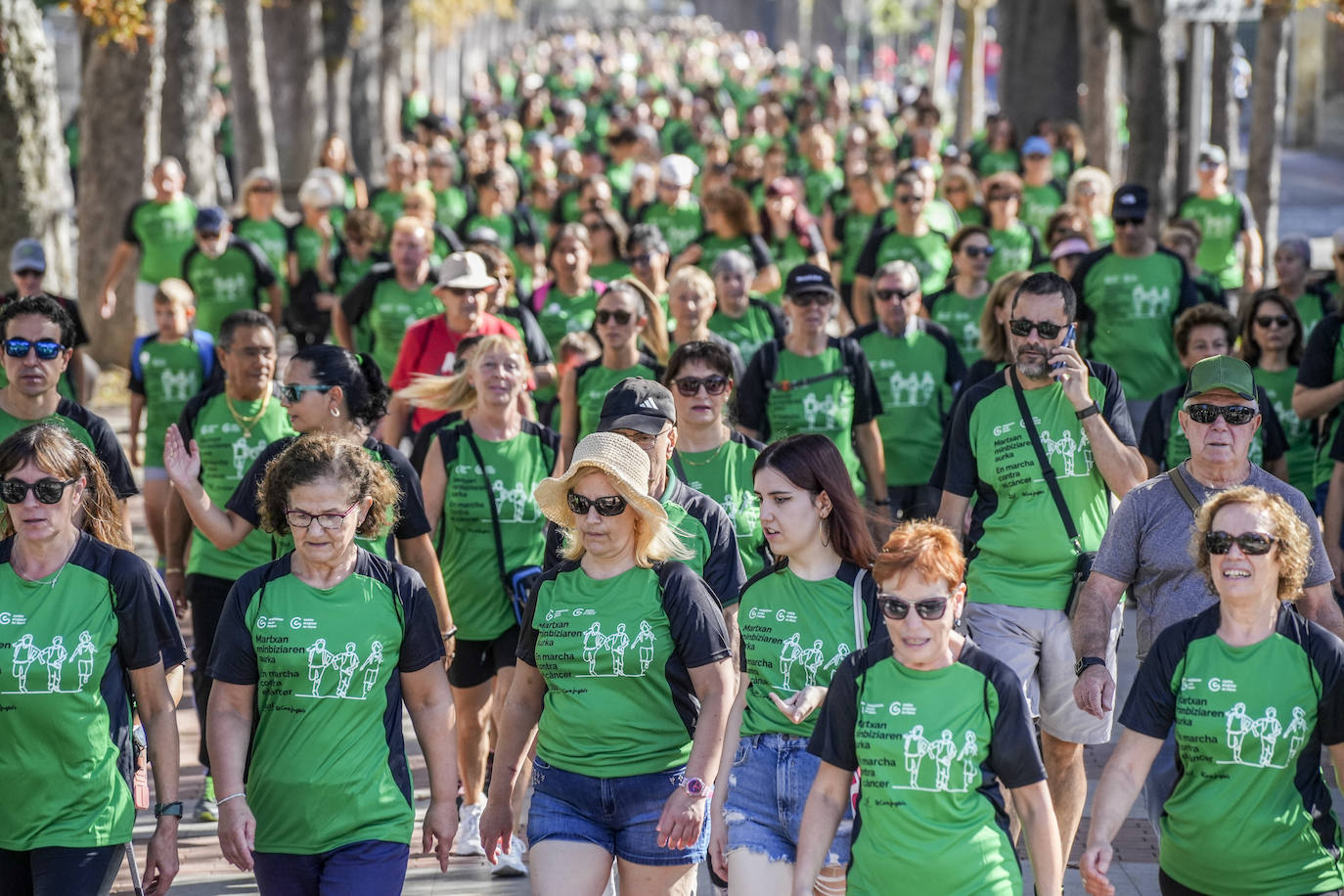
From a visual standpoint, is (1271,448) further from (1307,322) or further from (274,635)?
(274,635)

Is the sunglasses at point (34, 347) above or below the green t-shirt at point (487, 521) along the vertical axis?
above

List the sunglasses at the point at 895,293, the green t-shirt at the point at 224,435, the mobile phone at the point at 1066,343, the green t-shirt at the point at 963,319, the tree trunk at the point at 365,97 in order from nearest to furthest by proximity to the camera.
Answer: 1. the mobile phone at the point at 1066,343
2. the green t-shirt at the point at 224,435
3. the sunglasses at the point at 895,293
4. the green t-shirt at the point at 963,319
5. the tree trunk at the point at 365,97

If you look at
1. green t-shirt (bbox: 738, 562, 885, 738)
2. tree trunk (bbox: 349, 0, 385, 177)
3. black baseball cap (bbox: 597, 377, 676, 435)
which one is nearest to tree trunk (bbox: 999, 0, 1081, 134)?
tree trunk (bbox: 349, 0, 385, 177)

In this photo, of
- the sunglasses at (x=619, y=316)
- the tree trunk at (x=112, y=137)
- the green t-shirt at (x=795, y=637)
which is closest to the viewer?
the green t-shirt at (x=795, y=637)

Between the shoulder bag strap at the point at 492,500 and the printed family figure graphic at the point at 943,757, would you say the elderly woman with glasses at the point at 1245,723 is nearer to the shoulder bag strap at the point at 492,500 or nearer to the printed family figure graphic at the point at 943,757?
the printed family figure graphic at the point at 943,757

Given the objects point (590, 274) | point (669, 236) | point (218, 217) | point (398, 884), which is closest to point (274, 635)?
point (398, 884)

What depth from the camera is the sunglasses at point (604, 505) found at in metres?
5.16

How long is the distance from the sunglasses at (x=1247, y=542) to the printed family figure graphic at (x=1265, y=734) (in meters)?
0.36

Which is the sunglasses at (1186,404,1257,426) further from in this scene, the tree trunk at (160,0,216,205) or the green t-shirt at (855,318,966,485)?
the tree trunk at (160,0,216,205)

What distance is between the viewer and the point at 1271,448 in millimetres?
7715

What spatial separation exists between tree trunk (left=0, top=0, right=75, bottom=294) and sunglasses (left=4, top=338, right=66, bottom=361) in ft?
20.3

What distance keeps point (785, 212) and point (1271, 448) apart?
578 cm

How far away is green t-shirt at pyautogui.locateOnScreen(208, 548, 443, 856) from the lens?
16.2ft

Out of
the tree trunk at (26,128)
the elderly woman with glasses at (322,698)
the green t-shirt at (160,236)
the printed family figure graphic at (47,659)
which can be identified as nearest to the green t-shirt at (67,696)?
the printed family figure graphic at (47,659)
